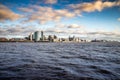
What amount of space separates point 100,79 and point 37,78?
188 inches

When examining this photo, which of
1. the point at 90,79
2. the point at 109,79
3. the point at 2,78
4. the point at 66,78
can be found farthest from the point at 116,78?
the point at 2,78

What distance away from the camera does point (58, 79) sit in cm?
952

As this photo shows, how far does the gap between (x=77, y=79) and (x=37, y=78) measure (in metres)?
3.00

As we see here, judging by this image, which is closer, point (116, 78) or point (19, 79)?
point (19, 79)

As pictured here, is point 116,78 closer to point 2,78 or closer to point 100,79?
point 100,79

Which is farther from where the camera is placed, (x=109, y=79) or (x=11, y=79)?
(x=109, y=79)

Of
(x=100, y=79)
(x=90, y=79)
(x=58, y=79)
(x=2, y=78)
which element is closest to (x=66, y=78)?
(x=58, y=79)

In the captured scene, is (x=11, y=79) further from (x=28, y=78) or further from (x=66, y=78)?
(x=66, y=78)

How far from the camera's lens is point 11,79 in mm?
9227

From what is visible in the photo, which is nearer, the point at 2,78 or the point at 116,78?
the point at 2,78

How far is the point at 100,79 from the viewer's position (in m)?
9.80

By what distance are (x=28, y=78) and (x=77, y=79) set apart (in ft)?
12.0

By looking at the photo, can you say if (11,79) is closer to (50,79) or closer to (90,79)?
(50,79)

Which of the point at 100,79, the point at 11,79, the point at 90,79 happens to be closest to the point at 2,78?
the point at 11,79
